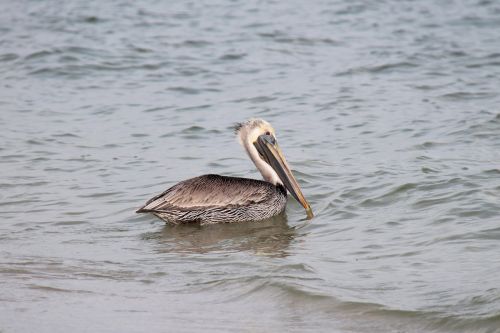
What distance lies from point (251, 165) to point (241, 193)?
1.44 metres

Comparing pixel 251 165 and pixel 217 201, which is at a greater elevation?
pixel 217 201

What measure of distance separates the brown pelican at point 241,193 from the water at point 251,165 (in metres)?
0.15

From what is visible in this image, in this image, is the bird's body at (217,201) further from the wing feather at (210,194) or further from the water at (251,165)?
the water at (251,165)

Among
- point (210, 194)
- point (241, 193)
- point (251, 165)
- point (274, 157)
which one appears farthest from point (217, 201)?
point (251, 165)

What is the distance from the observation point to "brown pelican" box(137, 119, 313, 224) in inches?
298

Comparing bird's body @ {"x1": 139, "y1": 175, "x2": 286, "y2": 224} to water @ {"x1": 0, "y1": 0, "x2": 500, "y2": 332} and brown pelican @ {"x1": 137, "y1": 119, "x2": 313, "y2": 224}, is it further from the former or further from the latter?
water @ {"x1": 0, "y1": 0, "x2": 500, "y2": 332}

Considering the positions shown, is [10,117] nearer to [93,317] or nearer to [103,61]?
[103,61]

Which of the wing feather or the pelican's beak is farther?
the pelican's beak

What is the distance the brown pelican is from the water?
0.15 m

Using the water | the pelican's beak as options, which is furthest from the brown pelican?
the water

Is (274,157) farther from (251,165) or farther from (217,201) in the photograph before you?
(251,165)

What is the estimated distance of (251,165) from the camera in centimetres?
934

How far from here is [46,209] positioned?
7.86 metres

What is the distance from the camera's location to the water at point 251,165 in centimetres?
541
